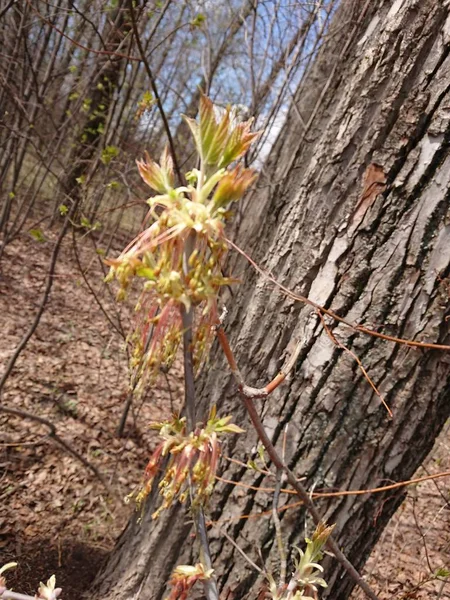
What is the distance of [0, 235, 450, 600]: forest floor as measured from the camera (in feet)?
7.64

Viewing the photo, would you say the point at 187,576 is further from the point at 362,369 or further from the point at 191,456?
the point at 362,369

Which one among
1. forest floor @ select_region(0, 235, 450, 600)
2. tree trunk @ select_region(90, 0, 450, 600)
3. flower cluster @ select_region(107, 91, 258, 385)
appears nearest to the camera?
flower cluster @ select_region(107, 91, 258, 385)

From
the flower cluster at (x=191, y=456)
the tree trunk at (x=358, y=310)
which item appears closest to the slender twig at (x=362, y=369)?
the tree trunk at (x=358, y=310)

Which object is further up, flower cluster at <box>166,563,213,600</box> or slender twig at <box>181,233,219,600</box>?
slender twig at <box>181,233,219,600</box>

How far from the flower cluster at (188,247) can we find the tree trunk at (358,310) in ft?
2.77

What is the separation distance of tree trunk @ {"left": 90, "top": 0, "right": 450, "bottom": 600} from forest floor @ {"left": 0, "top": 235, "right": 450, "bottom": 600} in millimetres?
745

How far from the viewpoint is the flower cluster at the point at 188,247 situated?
Answer: 1.72 feet

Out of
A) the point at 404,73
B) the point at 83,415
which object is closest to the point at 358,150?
the point at 404,73

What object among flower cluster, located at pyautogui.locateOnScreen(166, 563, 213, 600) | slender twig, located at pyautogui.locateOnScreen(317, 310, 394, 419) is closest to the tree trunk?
slender twig, located at pyautogui.locateOnScreen(317, 310, 394, 419)

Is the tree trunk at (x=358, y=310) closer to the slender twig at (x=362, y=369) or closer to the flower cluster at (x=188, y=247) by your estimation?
the slender twig at (x=362, y=369)

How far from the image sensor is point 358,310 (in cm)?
133

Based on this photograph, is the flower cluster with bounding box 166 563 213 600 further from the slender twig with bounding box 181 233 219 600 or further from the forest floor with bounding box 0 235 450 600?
the forest floor with bounding box 0 235 450 600

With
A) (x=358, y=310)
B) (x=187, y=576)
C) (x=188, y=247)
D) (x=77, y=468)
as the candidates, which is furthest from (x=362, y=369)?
(x=77, y=468)

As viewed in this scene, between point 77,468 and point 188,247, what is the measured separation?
296cm
